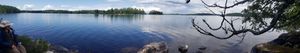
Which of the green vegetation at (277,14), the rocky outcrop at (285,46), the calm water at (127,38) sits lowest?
the calm water at (127,38)

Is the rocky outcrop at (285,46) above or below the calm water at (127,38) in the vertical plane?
above

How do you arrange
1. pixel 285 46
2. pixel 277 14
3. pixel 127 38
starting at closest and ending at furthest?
pixel 277 14
pixel 285 46
pixel 127 38

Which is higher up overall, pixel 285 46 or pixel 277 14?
pixel 277 14

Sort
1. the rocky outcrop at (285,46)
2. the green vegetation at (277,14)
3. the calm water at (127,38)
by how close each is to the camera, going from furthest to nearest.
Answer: the calm water at (127,38) < the rocky outcrop at (285,46) < the green vegetation at (277,14)

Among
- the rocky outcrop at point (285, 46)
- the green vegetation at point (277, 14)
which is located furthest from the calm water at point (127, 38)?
the green vegetation at point (277, 14)

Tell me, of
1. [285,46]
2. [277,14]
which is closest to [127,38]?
[285,46]

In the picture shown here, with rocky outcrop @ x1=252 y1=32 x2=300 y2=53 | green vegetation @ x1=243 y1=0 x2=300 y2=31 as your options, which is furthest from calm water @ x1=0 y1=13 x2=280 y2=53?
green vegetation @ x1=243 y1=0 x2=300 y2=31

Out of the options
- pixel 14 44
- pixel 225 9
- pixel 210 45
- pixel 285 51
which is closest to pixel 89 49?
pixel 210 45

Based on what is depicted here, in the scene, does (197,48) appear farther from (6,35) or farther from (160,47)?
(6,35)

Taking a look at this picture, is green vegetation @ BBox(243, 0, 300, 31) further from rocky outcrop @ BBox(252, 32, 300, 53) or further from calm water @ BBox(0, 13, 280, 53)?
rocky outcrop @ BBox(252, 32, 300, 53)

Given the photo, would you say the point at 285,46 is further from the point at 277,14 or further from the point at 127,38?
the point at 127,38

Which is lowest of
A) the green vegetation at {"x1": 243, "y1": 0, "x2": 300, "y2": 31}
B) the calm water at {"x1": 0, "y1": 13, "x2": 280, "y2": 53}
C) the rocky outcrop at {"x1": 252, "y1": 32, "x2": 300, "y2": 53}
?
the calm water at {"x1": 0, "y1": 13, "x2": 280, "y2": 53}

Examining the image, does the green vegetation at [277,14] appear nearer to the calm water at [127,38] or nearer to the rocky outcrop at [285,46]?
the calm water at [127,38]

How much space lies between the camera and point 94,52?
3569 cm
